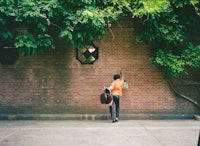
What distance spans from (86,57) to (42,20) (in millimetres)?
2323

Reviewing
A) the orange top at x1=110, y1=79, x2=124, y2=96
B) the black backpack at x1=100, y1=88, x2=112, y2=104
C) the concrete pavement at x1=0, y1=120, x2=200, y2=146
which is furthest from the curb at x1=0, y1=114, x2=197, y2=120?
the orange top at x1=110, y1=79, x2=124, y2=96

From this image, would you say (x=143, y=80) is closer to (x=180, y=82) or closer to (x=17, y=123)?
(x=180, y=82)

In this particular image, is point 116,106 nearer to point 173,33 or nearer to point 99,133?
point 99,133

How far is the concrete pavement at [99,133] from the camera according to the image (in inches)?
313

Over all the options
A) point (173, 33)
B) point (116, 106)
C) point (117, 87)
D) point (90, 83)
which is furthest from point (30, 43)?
point (173, 33)

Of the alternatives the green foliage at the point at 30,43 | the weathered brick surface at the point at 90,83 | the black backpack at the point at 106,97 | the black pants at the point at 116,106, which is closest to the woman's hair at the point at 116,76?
the black backpack at the point at 106,97

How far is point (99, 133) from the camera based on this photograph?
30.0 ft

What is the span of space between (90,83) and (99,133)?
3.17 m

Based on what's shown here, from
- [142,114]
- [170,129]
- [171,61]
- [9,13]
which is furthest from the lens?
[142,114]

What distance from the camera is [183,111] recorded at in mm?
12023

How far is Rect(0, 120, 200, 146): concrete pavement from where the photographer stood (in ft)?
26.1

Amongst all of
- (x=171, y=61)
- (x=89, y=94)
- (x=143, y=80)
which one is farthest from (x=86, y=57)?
(x=171, y=61)

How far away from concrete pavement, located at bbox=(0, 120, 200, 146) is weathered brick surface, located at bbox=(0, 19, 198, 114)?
0.72 metres

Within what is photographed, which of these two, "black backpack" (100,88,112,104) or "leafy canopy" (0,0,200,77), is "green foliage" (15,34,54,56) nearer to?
"leafy canopy" (0,0,200,77)
